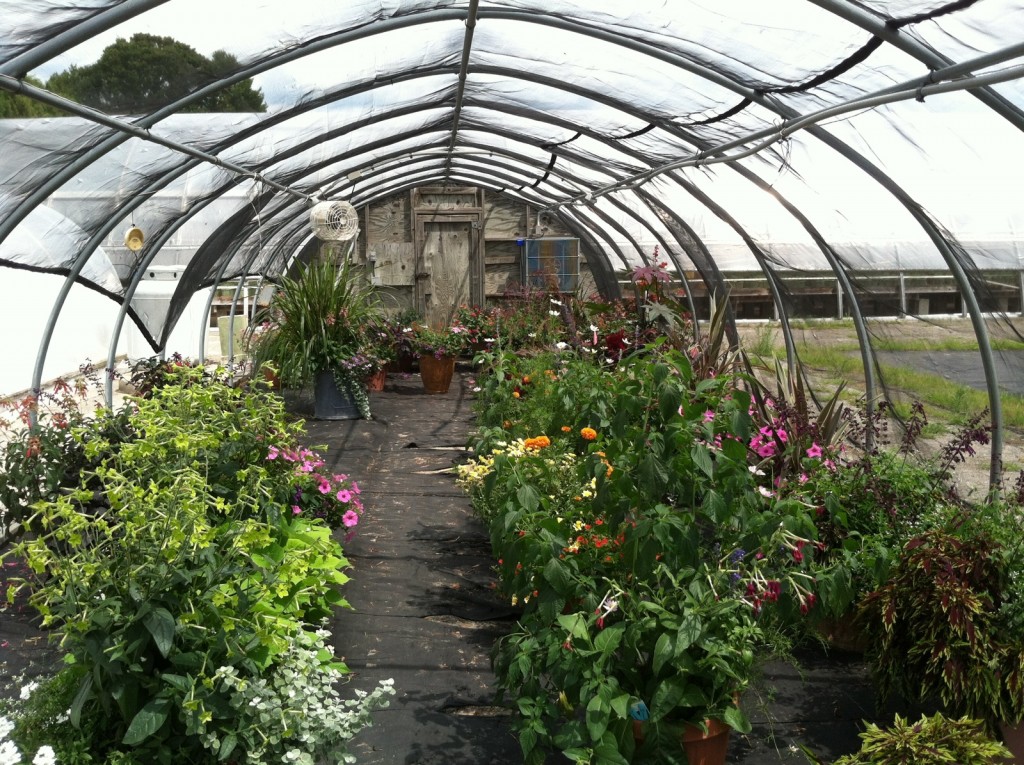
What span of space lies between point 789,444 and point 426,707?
1.96m

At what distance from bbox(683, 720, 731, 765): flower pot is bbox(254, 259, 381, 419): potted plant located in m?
5.82

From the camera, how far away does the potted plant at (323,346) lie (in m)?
8.07

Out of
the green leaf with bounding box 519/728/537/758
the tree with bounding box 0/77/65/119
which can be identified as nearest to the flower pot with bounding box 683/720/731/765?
the green leaf with bounding box 519/728/537/758

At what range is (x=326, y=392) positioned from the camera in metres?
8.19

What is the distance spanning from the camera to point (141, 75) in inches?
155

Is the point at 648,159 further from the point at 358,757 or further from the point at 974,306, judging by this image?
the point at 358,757

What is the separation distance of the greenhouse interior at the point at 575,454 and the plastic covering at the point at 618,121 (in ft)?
0.07

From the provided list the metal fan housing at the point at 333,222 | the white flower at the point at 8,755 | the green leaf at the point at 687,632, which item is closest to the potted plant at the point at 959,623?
the green leaf at the point at 687,632

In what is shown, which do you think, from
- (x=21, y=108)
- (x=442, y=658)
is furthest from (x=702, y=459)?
(x=21, y=108)

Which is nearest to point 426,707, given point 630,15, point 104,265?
point 630,15

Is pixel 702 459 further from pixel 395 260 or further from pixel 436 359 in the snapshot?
pixel 395 260

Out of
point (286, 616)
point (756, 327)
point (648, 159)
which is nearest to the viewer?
point (286, 616)

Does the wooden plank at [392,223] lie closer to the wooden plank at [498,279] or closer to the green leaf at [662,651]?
the wooden plank at [498,279]

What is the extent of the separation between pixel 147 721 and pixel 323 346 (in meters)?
5.92
